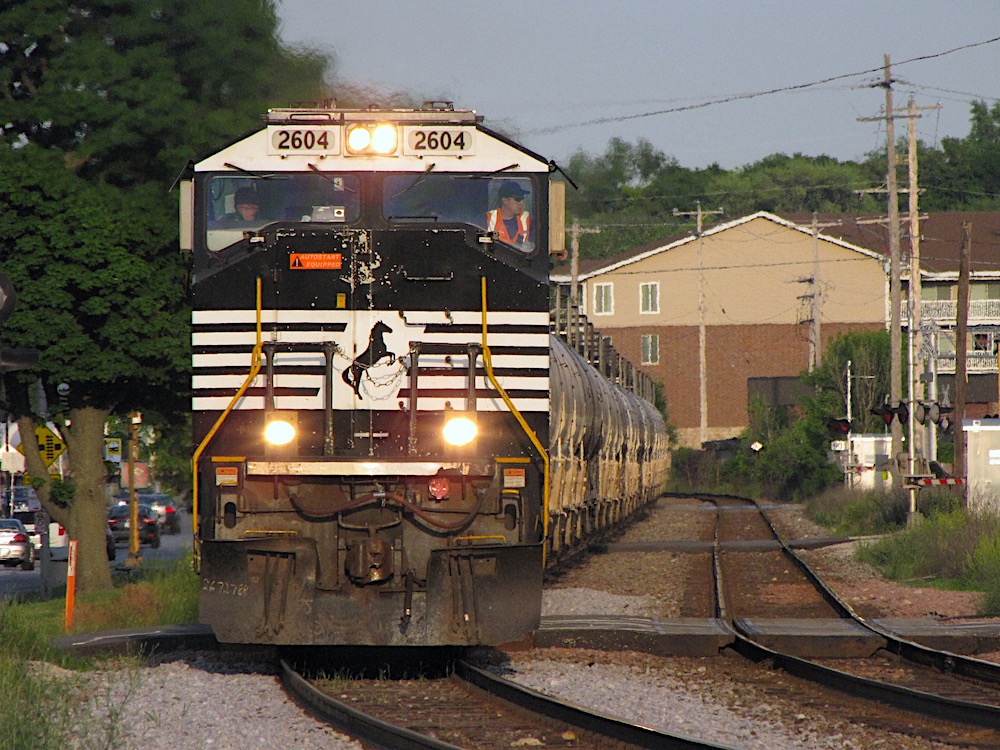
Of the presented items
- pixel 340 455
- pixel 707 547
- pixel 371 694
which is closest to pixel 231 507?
pixel 340 455

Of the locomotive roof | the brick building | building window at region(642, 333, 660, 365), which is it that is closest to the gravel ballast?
the locomotive roof

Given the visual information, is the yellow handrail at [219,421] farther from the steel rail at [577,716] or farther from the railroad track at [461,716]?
the steel rail at [577,716]

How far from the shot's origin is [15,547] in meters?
31.4

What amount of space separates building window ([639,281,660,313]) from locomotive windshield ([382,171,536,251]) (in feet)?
184

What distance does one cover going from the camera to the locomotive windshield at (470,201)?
417 inches

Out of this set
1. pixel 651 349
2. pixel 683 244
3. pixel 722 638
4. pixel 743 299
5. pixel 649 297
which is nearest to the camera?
pixel 722 638

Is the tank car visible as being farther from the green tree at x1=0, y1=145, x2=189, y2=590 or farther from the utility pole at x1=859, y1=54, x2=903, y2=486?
the utility pole at x1=859, y1=54, x2=903, y2=486

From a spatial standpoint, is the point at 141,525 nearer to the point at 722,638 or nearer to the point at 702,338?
the point at 702,338

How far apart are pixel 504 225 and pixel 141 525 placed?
99.9 ft

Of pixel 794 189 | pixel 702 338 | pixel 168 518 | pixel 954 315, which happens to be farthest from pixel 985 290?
pixel 168 518

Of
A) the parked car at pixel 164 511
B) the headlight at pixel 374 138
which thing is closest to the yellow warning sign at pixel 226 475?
the headlight at pixel 374 138

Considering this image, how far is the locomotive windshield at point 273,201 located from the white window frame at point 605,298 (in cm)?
5702

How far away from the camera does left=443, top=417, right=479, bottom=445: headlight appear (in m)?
10.1

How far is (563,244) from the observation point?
34.8 feet
